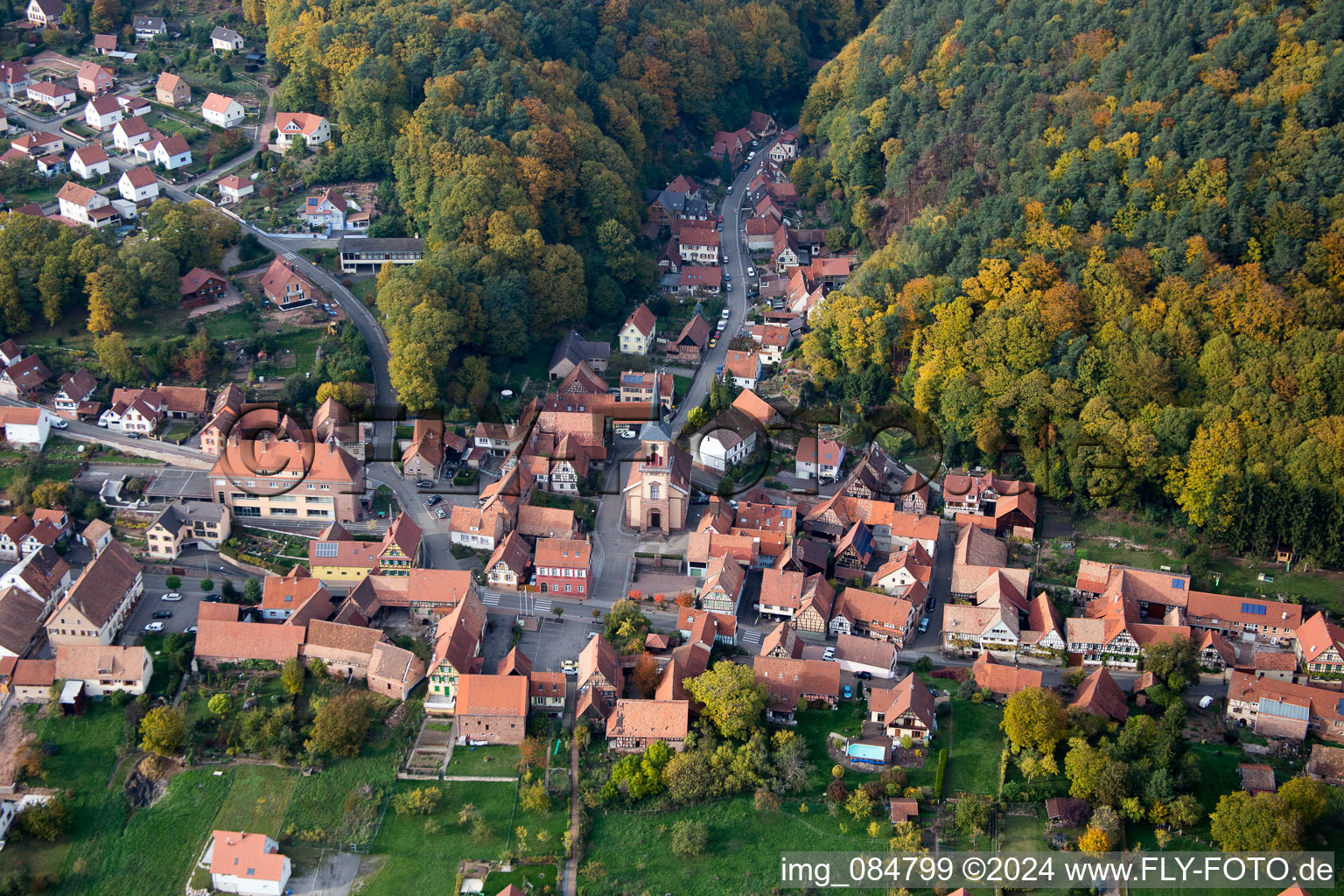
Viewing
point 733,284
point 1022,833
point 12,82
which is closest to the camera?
point 1022,833

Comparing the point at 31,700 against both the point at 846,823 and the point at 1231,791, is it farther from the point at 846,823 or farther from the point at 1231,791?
the point at 1231,791

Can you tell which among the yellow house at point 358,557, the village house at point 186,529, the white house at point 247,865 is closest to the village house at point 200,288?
the village house at point 186,529

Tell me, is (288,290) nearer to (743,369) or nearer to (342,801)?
(743,369)

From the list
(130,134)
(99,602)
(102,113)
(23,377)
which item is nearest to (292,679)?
(99,602)

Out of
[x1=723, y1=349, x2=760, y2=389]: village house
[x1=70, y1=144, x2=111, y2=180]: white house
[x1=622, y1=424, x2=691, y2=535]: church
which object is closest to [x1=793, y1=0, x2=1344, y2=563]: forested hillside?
[x1=723, y1=349, x2=760, y2=389]: village house

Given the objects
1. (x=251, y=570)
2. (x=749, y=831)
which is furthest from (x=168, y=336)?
(x=749, y=831)

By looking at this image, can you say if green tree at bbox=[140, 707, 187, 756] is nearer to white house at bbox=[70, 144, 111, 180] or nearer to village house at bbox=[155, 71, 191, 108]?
white house at bbox=[70, 144, 111, 180]
